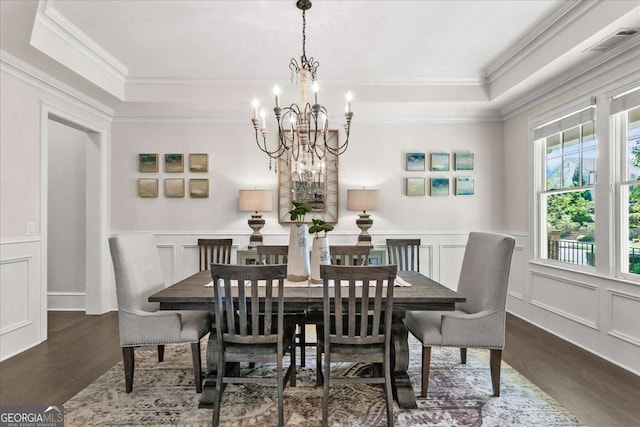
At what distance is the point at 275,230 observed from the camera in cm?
484

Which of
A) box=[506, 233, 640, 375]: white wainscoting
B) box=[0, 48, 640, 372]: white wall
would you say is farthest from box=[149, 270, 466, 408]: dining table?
box=[0, 48, 640, 372]: white wall

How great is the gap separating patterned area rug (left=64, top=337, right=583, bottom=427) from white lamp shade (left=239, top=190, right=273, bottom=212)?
6.75ft

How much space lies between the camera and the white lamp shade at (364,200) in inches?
176

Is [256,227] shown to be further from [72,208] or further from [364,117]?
[72,208]

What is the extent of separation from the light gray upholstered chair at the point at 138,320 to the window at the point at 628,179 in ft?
11.0

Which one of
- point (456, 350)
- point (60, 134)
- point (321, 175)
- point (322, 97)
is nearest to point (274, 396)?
point (456, 350)

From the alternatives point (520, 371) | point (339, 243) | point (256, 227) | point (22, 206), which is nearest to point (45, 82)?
point (22, 206)

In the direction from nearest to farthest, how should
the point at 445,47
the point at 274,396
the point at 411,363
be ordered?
the point at 274,396 < the point at 411,363 < the point at 445,47

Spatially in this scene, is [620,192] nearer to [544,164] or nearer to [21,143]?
[544,164]

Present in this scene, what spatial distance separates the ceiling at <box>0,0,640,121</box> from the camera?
2867 millimetres

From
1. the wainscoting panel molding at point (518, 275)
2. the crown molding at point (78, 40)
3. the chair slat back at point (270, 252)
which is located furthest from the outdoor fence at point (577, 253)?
the crown molding at point (78, 40)

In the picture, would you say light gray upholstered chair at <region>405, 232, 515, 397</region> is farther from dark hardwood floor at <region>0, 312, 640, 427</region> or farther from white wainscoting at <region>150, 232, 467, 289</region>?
white wainscoting at <region>150, 232, 467, 289</region>

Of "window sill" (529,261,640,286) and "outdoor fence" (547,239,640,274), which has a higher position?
→ "outdoor fence" (547,239,640,274)

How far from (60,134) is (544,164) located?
601 centimetres
